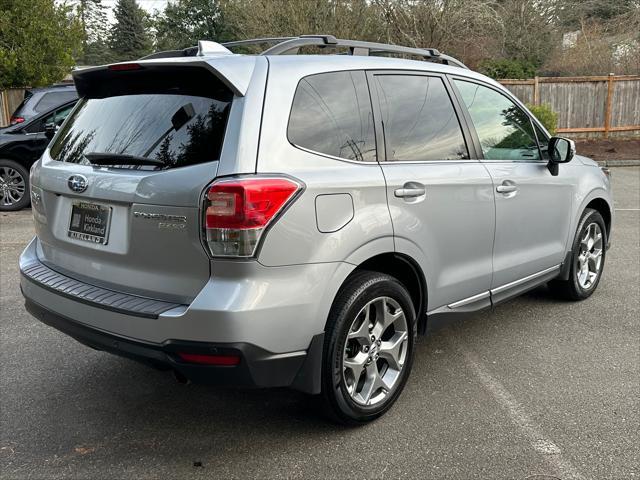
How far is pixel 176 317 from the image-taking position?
253 cm

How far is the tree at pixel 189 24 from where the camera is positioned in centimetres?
3881

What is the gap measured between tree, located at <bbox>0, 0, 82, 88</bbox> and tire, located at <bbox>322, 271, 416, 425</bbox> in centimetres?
1463

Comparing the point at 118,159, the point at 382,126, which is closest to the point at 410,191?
the point at 382,126

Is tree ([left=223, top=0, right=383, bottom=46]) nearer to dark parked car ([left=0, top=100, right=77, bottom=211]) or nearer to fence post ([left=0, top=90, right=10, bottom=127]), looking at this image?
fence post ([left=0, top=90, right=10, bottom=127])

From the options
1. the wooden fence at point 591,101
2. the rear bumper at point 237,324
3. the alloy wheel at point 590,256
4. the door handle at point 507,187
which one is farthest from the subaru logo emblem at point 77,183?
the wooden fence at point 591,101

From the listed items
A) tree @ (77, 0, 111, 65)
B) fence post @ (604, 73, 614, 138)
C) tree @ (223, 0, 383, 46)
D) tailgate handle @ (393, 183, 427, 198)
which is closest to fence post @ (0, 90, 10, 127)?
tree @ (223, 0, 383, 46)

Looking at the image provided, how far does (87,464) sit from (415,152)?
7.40 ft

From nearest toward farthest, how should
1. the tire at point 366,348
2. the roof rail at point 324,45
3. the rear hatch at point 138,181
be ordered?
the rear hatch at point 138,181 < the tire at point 366,348 < the roof rail at point 324,45

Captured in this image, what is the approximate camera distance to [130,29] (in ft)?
159

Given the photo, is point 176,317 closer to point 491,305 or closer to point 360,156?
point 360,156

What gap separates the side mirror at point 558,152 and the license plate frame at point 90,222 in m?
3.01

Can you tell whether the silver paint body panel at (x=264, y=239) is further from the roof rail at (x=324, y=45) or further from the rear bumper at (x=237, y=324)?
the roof rail at (x=324, y=45)

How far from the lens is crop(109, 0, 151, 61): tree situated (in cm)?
4828

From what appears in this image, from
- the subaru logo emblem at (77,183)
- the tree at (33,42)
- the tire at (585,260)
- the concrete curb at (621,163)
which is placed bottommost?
the concrete curb at (621,163)
